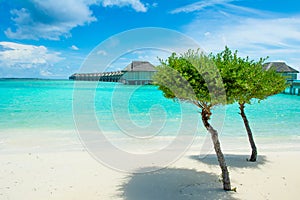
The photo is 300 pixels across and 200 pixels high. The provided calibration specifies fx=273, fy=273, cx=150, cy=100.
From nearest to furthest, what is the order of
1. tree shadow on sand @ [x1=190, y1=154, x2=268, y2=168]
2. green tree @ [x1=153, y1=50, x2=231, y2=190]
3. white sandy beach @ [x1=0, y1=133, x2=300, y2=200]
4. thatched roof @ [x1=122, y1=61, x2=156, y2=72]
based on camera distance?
1. green tree @ [x1=153, y1=50, x2=231, y2=190]
2. white sandy beach @ [x1=0, y1=133, x2=300, y2=200]
3. tree shadow on sand @ [x1=190, y1=154, x2=268, y2=168]
4. thatched roof @ [x1=122, y1=61, x2=156, y2=72]

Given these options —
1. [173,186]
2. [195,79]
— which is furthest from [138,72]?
[195,79]

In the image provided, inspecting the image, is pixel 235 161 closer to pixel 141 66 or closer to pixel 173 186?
pixel 173 186

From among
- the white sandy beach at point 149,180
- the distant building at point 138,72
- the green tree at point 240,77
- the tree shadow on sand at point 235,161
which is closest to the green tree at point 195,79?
the green tree at point 240,77

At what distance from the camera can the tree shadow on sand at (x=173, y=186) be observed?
224 inches

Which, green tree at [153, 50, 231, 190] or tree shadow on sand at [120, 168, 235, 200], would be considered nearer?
green tree at [153, 50, 231, 190]

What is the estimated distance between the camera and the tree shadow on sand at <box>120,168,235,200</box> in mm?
5684

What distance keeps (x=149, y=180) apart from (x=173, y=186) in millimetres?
688

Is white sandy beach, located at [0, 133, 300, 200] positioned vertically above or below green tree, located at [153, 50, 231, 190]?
below

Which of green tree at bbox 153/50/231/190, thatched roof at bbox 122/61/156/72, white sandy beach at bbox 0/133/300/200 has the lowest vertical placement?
white sandy beach at bbox 0/133/300/200

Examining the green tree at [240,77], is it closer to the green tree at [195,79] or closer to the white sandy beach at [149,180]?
the green tree at [195,79]

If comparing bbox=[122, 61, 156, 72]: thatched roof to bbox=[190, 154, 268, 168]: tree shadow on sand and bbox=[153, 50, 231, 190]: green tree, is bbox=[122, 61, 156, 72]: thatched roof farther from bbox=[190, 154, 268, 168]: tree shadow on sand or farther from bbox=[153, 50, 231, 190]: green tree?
bbox=[153, 50, 231, 190]: green tree

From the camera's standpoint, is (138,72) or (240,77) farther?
(138,72)

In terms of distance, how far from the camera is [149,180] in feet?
21.7

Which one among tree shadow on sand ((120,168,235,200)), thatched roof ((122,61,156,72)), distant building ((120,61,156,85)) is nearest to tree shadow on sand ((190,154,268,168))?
tree shadow on sand ((120,168,235,200))
